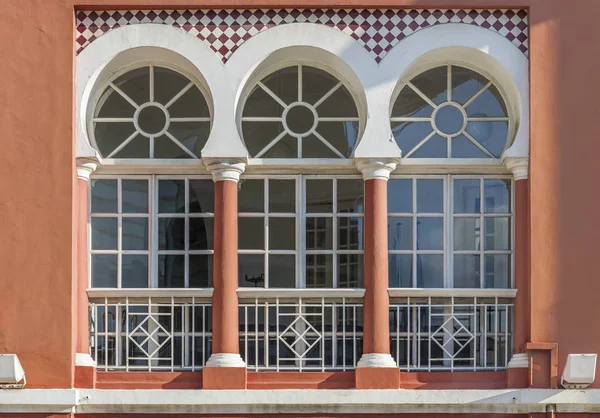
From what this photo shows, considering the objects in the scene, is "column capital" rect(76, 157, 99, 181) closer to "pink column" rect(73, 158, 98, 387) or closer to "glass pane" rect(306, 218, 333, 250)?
"pink column" rect(73, 158, 98, 387)

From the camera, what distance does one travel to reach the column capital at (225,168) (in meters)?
11.3

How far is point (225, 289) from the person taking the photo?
11250 mm

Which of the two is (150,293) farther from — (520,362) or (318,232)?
(520,362)

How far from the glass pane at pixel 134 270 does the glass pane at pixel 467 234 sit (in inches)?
127

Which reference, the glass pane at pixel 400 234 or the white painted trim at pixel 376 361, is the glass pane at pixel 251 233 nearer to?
the glass pane at pixel 400 234

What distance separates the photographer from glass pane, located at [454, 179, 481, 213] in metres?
11.7

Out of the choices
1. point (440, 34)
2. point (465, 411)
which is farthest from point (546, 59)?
point (465, 411)

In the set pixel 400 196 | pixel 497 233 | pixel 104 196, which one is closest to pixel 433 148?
pixel 400 196

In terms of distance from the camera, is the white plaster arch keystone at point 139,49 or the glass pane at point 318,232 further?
the glass pane at point 318,232

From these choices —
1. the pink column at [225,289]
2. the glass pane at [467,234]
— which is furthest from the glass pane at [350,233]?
the pink column at [225,289]

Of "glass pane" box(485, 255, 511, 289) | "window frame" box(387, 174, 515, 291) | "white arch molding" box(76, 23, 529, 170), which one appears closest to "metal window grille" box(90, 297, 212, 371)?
"white arch molding" box(76, 23, 529, 170)

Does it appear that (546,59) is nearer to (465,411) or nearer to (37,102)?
(465,411)

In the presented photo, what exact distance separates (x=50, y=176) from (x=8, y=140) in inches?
21.8

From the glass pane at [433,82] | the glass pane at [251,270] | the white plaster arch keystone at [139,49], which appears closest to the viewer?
the white plaster arch keystone at [139,49]
